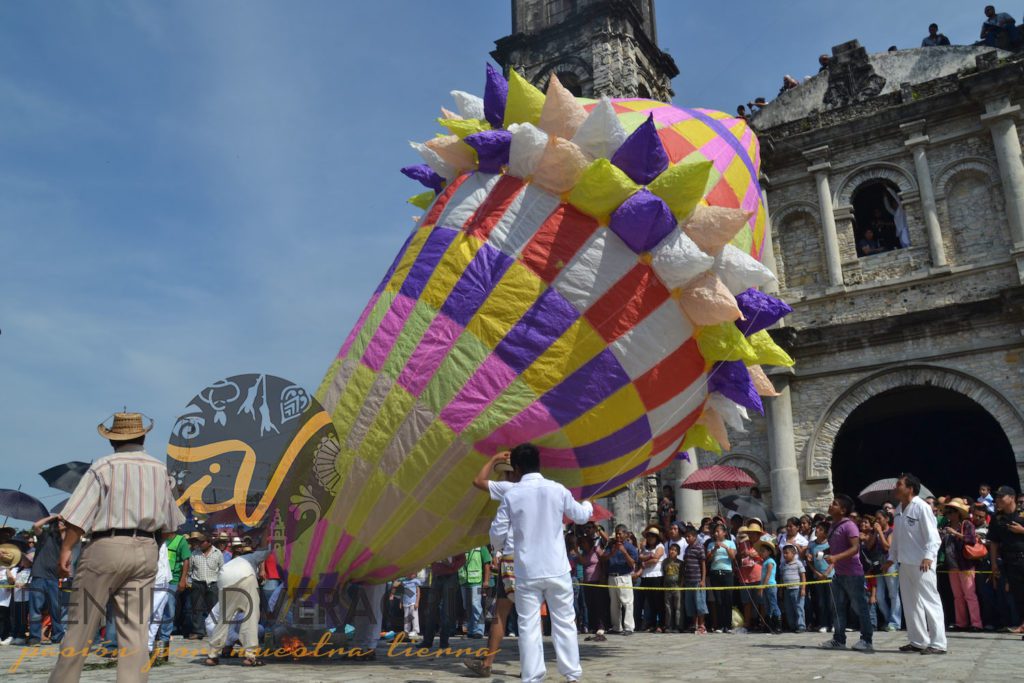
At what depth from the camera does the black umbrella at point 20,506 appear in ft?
41.9

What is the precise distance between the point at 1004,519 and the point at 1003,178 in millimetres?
10710

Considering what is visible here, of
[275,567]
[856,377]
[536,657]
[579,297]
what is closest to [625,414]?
[579,297]

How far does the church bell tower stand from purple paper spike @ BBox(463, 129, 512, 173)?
17.2 m

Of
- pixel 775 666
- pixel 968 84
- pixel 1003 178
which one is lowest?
pixel 775 666

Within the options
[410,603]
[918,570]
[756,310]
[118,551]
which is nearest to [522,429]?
[756,310]

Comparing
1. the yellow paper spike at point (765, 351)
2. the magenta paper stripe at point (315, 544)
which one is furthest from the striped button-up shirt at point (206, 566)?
the yellow paper spike at point (765, 351)

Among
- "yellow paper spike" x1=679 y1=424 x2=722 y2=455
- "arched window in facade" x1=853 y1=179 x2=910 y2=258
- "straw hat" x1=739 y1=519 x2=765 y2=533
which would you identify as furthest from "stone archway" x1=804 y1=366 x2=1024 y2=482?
"yellow paper spike" x1=679 y1=424 x2=722 y2=455

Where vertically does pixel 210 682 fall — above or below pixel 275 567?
below

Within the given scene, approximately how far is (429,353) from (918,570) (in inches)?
203

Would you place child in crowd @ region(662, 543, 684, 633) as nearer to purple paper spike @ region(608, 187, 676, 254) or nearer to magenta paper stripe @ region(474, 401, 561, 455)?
magenta paper stripe @ region(474, 401, 561, 455)

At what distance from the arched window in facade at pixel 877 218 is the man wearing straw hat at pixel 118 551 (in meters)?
17.5

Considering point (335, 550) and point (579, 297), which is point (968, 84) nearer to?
point (579, 297)

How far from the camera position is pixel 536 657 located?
488 centimetres

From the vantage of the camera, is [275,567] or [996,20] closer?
[275,567]
